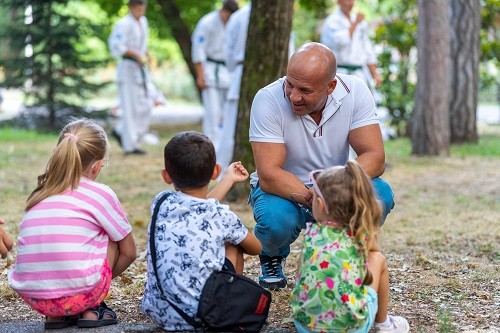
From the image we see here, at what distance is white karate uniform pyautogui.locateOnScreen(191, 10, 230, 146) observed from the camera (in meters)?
11.6

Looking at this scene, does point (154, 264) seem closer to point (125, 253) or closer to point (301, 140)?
point (125, 253)

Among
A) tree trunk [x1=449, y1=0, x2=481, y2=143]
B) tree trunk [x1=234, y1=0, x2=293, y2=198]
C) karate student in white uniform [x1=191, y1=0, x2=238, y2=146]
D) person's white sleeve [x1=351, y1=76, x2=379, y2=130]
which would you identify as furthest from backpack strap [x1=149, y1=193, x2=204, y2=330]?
tree trunk [x1=449, y1=0, x2=481, y2=143]

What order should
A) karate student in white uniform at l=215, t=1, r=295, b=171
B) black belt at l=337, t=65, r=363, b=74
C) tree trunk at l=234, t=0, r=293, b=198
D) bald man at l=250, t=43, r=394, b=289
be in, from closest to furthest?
bald man at l=250, t=43, r=394, b=289, tree trunk at l=234, t=0, r=293, b=198, karate student in white uniform at l=215, t=1, r=295, b=171, black belt at l=337, t=65, r=363, b=74

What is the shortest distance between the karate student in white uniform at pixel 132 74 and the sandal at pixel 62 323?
8743 mm

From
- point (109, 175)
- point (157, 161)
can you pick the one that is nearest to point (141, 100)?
point (157, 161)

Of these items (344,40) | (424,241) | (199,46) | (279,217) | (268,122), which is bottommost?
(424,241)

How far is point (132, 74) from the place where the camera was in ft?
43.3

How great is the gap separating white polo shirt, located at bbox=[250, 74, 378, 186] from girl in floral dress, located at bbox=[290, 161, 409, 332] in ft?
2.98

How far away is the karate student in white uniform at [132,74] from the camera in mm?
12695

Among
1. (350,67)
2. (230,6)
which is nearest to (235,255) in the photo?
(350,67)

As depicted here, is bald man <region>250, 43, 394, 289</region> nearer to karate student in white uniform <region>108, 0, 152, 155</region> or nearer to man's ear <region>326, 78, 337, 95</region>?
man's ear <region>326, 78, 337, 95</region>

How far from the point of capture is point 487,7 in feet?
50.3

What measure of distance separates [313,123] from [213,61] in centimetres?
727

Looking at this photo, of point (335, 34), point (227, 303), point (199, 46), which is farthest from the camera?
point (199, 46)
